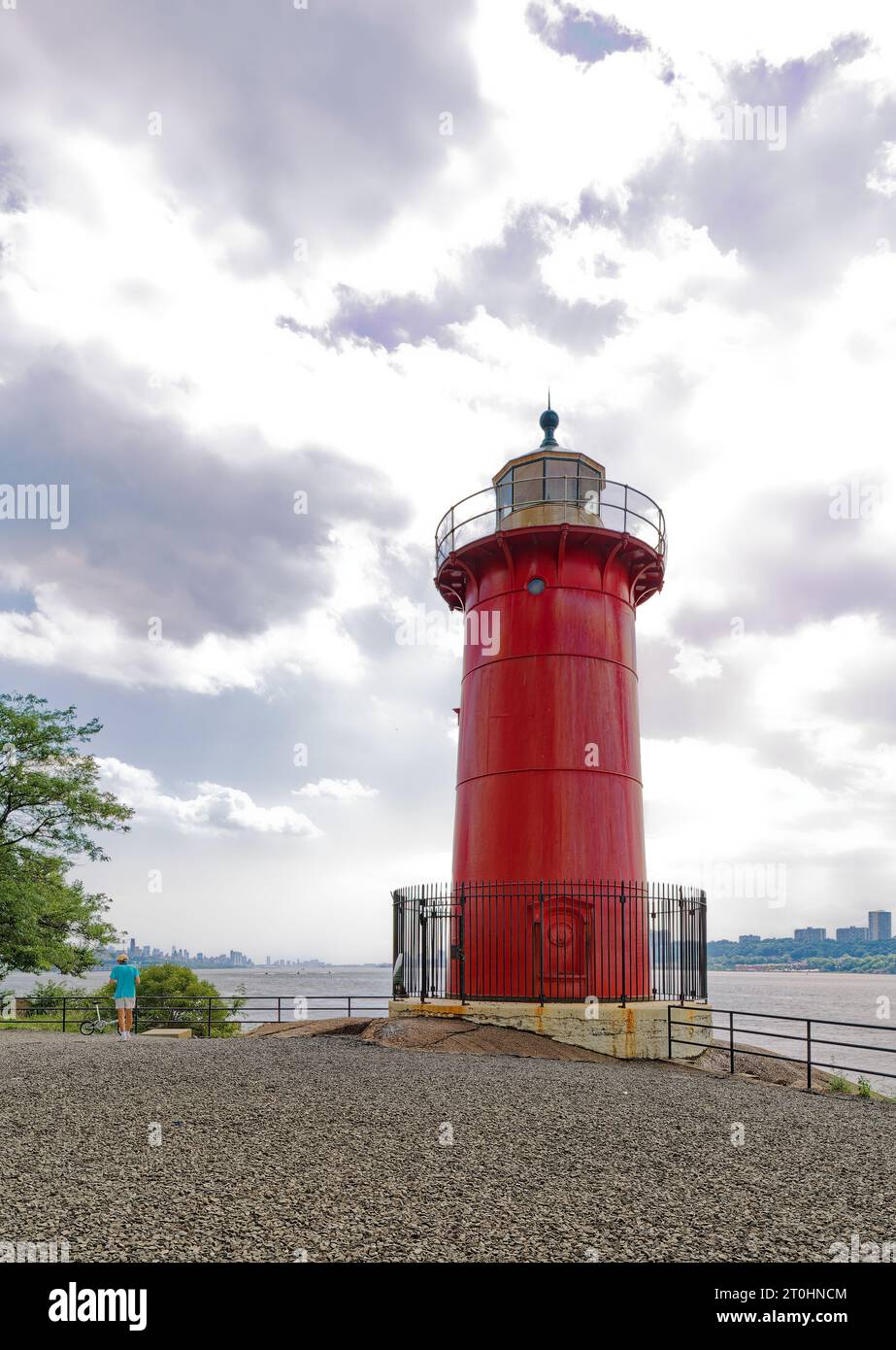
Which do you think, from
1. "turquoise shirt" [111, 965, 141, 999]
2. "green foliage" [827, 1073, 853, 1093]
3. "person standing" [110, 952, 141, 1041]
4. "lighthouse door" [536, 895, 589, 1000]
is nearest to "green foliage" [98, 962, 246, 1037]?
"person standing" [110, 952, 141, 1041]

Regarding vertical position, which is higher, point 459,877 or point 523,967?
point 459,877

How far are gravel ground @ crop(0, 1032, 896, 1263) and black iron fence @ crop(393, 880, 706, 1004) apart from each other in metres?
3.62

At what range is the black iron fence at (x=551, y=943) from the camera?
15719 millimetres

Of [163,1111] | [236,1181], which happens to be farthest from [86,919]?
[236,1181]

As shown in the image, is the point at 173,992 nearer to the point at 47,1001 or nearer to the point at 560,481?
the point at 47,1001

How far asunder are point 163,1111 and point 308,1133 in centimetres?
A: 171

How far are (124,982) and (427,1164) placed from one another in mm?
12100

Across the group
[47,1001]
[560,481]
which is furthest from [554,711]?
[47,1001]

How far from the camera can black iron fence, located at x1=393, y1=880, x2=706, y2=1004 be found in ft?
51.6

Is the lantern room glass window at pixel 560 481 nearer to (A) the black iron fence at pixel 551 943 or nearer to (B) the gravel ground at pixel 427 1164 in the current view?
(A) the black iron fence at pixel 551 943

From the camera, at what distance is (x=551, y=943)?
15.8 metres

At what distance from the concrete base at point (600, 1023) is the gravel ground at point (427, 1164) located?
2476mm
